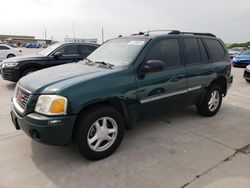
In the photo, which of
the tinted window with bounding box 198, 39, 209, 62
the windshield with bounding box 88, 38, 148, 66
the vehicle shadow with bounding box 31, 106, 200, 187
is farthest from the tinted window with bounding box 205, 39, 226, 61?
the vehicle shadow with bounding box 31, 106, 200, 187

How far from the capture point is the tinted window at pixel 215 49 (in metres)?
4.88

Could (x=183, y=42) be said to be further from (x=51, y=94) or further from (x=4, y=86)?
(x=4, y=86)

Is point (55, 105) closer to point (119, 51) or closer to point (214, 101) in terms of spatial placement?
Result: point (119, 51)

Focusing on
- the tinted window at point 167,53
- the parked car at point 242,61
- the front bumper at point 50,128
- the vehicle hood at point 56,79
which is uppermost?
the tinted window at point 167,53

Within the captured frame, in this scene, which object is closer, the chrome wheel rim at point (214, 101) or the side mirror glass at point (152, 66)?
the side mirror glass at point (152, 66)

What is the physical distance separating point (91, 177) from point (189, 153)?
4.87ft

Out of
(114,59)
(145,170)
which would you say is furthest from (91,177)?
(114,59)

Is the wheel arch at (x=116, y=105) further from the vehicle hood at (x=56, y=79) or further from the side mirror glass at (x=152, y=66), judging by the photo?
the side mirror glass at (x=152, y=66)

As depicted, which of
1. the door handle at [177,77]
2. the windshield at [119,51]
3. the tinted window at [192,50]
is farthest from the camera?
the tinted window at [192,50]

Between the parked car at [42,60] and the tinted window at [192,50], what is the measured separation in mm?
4869

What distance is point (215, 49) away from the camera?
16.5 feet

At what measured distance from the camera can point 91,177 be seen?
2832mm

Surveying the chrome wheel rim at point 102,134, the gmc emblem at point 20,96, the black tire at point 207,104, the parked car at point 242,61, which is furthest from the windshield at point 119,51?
the parked car at point 242,61

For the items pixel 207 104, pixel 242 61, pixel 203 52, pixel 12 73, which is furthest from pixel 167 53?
pixel 242 61
